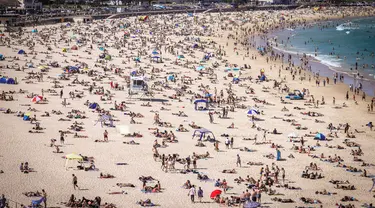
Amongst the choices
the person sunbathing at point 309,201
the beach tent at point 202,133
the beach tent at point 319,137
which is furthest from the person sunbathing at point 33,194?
the beach tent at point 319,137

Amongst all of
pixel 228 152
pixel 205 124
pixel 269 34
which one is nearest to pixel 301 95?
pixel 205 124

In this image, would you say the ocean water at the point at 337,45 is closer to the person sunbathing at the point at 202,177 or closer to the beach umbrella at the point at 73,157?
the person sunbathing at the point at 202,177

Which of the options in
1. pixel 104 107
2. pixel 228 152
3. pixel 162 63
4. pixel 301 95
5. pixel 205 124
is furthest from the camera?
pixel 162 63

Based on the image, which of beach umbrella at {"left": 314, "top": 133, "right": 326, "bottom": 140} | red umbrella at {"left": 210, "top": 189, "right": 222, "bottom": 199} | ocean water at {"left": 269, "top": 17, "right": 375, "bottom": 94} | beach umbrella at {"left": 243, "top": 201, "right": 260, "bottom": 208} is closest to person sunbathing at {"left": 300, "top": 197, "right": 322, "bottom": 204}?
beach umbrella at {"left": 243, "top": 201, "right": 260, "bottom": 208}

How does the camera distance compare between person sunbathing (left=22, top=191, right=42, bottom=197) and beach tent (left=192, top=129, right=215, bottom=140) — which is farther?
beach tent (left=192, top=129, right=215, bottom=140)

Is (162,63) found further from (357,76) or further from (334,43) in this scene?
(334,43)

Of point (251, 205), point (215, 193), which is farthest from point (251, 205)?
point (215, 193)

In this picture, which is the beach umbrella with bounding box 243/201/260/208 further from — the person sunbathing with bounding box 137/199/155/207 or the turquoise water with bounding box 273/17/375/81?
the turquoise water with bounding box 273/17/375/81
